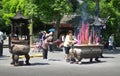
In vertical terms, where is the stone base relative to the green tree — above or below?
Result: below

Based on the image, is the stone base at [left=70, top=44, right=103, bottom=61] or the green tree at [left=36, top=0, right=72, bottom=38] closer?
the stone base at [left=70, top=44, right=103, bottom=61]

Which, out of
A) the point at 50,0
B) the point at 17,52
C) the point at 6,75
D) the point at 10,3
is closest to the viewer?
the point at 6,75

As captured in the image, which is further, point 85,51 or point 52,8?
point 52,8

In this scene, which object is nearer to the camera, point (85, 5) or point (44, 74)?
point (44, 74)

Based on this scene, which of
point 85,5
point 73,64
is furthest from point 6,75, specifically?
point 85,5

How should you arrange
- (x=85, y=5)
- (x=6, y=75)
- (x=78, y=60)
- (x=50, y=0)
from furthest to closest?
(x=85, y=5) < (x=50, y=0) < (x=78, y=60) < (x=6, y=75)

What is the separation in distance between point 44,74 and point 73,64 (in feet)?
17.7

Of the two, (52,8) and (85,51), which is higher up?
(52,8)

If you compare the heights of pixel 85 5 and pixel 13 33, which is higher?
pixel 85 5

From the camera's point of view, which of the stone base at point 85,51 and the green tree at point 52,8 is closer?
the stone base at point 85,51

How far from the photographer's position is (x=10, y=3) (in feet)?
177

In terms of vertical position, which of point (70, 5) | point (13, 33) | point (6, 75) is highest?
point (70, 5)

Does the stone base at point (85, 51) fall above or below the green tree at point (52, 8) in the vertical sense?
below

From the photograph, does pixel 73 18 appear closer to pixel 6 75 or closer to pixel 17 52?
pixel 17 52
